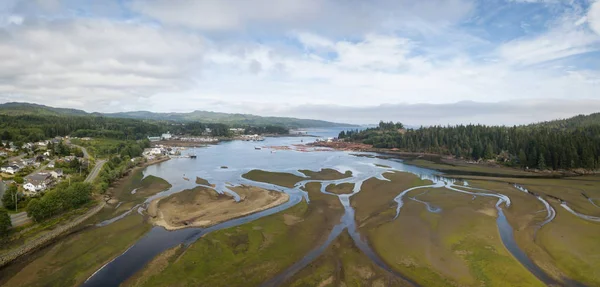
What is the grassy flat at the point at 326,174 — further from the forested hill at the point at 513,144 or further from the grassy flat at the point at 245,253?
the forested hill at the point at 513,144

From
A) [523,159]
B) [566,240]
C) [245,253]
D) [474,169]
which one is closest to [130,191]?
[245,253]

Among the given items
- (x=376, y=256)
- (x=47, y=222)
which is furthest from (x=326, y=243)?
(x=47, y=222)

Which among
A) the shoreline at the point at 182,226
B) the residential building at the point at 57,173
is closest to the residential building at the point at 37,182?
the residential building at the point at 57,173

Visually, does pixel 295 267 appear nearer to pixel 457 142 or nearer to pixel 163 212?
pixel 163 212

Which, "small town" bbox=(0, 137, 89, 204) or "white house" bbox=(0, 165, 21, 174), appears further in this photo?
"white house" bbox=(0, 165, 21, 174)

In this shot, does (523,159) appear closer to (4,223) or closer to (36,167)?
(4,223)

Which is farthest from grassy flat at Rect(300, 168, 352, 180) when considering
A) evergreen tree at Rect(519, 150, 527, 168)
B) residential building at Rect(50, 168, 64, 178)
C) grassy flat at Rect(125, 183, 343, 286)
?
residential building at Rect(50, 168, 64, 178)

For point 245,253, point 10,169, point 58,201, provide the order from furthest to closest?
point 10,169 < point 58,201 < point 245,253

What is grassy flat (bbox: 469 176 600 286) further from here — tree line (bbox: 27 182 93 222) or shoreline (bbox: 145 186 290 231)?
tree line (bbox: 27 182 93 222)

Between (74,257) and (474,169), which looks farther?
(474,169)
